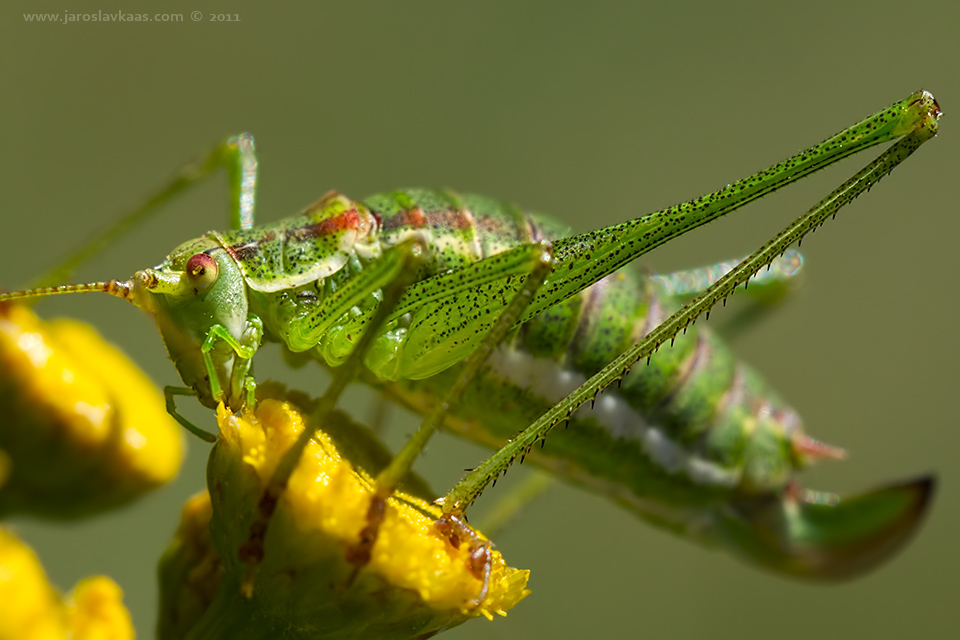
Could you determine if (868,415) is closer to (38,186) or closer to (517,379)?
(517,379)

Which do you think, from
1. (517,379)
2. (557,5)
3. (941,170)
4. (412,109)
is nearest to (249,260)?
(517,379)

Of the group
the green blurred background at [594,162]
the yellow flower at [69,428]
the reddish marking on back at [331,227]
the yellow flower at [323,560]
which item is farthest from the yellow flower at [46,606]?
the green blurred background at [594,162]

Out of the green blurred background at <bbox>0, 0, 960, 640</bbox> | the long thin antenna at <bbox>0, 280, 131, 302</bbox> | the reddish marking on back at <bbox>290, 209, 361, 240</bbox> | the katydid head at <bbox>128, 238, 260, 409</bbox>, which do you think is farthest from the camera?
the green blurred background at <bbox>0, 0, 960, 640</bbox>

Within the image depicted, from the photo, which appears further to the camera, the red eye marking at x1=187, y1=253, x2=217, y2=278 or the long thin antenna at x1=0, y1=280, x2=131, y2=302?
the red eye marking at x1=187, y1=253, x2=217, y2=278

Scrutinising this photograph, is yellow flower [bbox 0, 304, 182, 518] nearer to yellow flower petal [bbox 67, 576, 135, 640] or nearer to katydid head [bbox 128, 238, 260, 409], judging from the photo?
katydid head [bbox 128, 238, 260, 409]

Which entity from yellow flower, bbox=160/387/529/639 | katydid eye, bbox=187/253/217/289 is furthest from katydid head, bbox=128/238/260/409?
yellow flower, bbox=160/387/529/639

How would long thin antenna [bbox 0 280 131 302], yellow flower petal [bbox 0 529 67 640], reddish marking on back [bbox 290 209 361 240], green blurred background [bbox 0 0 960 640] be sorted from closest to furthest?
yellow flower petal [bbox 0 529 67 640]
long thin antenna [bbox 0 280 131 302]
reddish marking on back [bbox 290 209 361 240]
green blurred background [bbox 0 0 960 640]
